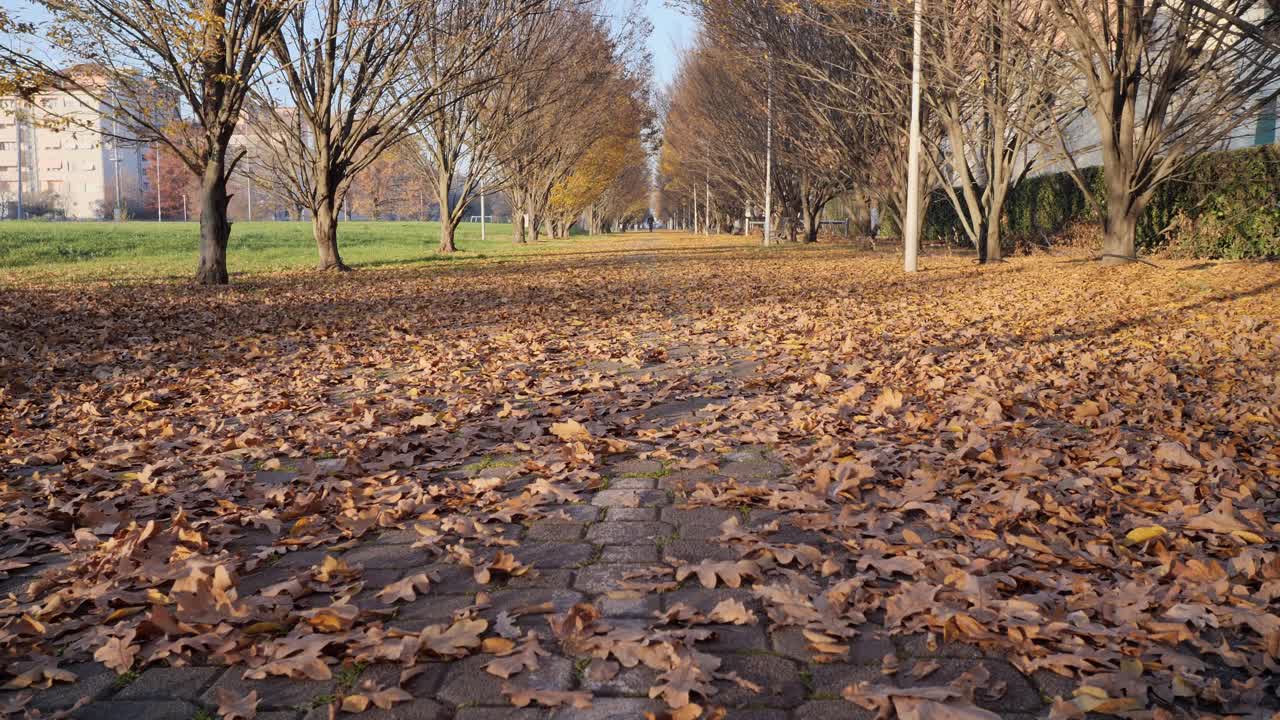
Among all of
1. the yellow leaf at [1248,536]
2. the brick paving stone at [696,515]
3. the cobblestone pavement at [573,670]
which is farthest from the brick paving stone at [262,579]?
the yellow leaf at [1248,536]

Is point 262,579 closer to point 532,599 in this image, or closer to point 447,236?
point 532,599

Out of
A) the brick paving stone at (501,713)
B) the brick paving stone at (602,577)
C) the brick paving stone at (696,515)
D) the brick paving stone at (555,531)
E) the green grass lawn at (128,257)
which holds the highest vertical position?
the green grass lawn at (128,257)

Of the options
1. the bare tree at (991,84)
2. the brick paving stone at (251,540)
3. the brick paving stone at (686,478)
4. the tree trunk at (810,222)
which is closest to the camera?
the brick paving stone at (251,540)

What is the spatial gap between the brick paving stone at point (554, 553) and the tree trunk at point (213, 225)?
14.7m

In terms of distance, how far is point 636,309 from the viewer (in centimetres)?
1263

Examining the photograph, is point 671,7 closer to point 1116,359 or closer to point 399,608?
point 1116,359

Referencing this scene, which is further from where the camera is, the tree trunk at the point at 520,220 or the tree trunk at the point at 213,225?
the tree trunk at the point at 520,220

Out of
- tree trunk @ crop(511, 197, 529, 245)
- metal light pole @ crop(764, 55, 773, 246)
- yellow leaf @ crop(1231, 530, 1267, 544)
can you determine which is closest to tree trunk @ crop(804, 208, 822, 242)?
metal light pole @ crop(764, 55, 773, 246)

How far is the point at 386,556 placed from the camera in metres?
3.46

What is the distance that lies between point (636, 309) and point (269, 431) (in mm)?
7506

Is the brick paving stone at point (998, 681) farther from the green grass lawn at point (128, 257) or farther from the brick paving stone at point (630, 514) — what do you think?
the green grass lawn at point (128, 257)

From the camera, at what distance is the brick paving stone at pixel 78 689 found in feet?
7.90

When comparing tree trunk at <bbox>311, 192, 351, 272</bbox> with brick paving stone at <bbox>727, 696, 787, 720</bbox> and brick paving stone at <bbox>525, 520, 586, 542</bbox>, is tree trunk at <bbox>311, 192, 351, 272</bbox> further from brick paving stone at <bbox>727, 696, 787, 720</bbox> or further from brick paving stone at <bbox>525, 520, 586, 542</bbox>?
brick paving stone at <bbox>727, 696, 787, 720</bbox>

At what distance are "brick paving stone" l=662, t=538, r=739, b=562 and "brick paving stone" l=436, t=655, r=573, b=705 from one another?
35.6 inches
